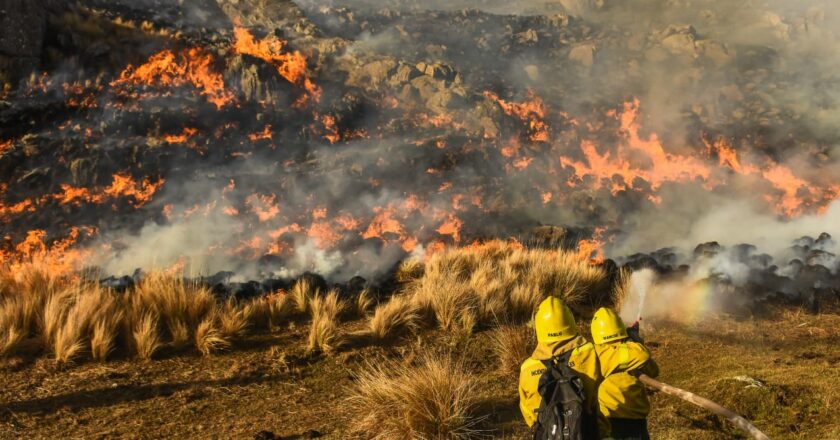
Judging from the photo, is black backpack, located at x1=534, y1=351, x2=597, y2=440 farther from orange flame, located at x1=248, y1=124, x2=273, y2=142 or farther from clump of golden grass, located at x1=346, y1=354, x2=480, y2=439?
orange flame, located at x1=248, y1=124, x2=273, y2=142

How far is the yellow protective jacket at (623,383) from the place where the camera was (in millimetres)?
3336

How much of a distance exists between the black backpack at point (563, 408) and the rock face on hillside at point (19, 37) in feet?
53.5

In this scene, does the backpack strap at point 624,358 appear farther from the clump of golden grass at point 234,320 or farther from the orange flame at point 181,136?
the orange flame at point 181,136

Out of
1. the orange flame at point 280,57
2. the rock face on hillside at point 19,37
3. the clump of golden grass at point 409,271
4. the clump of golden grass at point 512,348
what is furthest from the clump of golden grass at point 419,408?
the rock face on hillside at point 19,37

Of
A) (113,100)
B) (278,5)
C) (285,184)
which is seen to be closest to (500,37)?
(278,5)

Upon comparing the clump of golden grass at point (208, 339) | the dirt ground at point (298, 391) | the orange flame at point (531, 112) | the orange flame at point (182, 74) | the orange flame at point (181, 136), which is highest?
the orange flame at point (182, 74)

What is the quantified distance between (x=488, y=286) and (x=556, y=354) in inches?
238

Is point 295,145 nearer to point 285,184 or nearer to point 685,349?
point 285,184

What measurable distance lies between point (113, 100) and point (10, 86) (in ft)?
7.52

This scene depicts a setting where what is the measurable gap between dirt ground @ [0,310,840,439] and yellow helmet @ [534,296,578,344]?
208cm

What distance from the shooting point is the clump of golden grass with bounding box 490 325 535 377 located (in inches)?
282

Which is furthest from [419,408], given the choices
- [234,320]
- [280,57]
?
[280,57]

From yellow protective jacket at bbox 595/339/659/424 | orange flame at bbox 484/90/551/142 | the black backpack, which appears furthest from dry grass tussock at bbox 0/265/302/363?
orange flame at bbox 484/90/551/142

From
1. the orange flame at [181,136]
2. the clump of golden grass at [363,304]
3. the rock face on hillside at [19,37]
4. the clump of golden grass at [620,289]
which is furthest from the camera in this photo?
the orange flame at [181,136]
